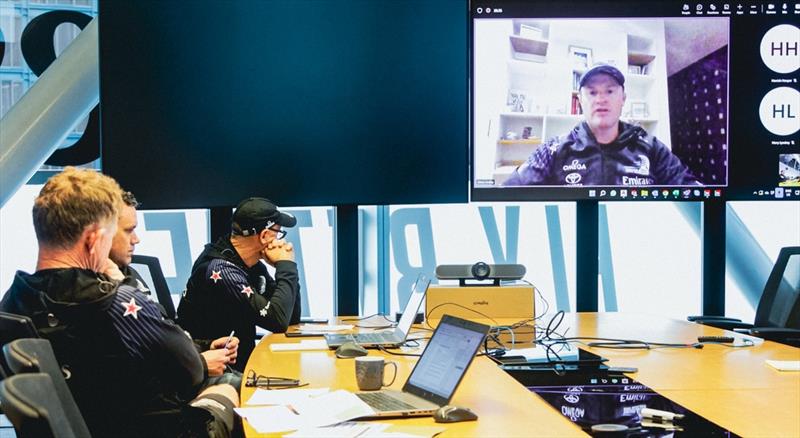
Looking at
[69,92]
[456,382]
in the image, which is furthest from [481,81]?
[456,382]

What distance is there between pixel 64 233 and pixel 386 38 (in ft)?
8.13

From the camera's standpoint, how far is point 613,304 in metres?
6.09

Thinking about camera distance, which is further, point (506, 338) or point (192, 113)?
point (192, 113)

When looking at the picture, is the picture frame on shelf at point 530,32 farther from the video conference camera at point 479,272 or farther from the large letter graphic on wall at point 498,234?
the large letter graphic on wall at point 498,234

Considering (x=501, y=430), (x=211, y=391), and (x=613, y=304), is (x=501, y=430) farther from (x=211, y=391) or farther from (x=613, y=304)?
(x=613, y=304)

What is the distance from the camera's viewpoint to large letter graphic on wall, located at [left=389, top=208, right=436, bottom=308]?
5.88 metres

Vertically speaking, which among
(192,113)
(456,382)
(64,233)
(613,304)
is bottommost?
(613,304)

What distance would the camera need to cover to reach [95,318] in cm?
229

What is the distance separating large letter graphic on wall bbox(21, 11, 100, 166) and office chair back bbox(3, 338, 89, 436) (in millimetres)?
3418

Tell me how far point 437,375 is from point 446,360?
0.05 meters

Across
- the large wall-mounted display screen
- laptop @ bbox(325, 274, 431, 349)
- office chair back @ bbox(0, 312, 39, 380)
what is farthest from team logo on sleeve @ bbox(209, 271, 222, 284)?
office chair back @ bbox(0, 312, 39, 380)

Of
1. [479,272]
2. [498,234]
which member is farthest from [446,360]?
[498,234]

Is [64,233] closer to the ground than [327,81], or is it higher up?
closer to the ground

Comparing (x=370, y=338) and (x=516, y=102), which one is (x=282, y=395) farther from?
(x=516, y=102)
